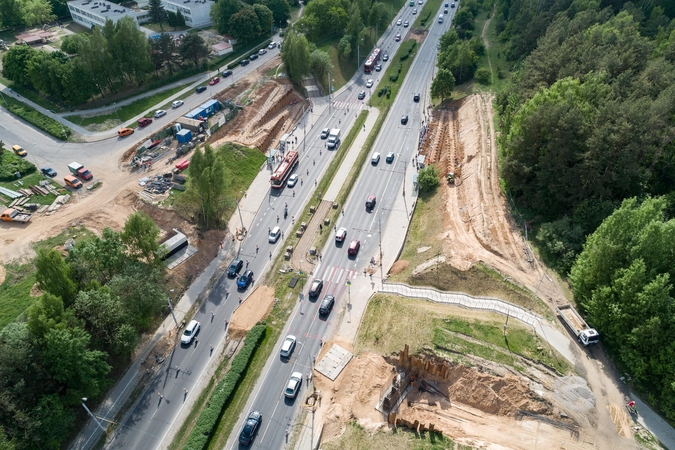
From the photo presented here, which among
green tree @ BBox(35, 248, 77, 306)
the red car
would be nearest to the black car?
the red car

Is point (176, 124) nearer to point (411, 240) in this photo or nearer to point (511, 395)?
point (411, 240)

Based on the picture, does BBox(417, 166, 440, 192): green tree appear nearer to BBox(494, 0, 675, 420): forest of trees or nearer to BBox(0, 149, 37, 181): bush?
BBox(494, 0, 675, 420): forest of trees

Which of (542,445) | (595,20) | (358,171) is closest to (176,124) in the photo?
(358,171)

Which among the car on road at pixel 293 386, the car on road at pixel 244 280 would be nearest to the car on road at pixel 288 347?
the car on road at pixel 293 386

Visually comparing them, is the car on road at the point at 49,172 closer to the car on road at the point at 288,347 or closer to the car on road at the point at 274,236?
the car on road at the point at 274,236

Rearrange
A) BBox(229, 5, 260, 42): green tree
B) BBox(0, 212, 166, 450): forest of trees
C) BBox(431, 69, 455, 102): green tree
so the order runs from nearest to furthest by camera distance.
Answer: BBox(0, 212, 166, 450): forest of trees → BBox(431, 69, 455, 102): green tree → BBox(229, 5, 260, 42): green tree

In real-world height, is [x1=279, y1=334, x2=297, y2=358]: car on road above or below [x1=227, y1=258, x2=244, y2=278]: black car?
above

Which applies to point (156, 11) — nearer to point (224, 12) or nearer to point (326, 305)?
point (224, 12)
